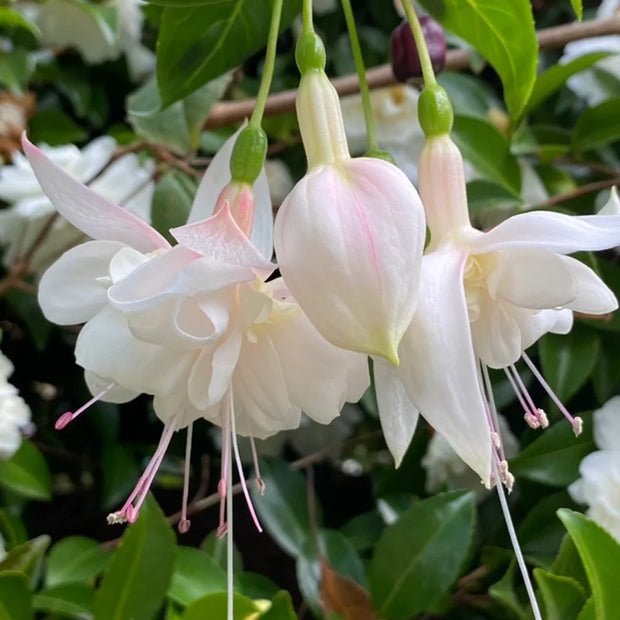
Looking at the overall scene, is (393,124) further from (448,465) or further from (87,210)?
(87,210)

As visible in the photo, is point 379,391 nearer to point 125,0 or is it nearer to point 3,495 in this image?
point 3,495

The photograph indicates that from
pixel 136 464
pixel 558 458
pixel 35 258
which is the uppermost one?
pixel 35 258

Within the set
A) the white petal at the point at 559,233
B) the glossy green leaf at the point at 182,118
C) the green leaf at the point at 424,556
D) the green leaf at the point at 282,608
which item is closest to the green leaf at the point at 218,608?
the green leaf at the point at 282,608

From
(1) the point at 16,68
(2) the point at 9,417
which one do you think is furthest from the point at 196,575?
(1) the point at 16,68

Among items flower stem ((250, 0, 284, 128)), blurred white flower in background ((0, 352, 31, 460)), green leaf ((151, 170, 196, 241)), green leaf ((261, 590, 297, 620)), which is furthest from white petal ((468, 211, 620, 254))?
blurred white flower in background ((0, 352, 31, 460))

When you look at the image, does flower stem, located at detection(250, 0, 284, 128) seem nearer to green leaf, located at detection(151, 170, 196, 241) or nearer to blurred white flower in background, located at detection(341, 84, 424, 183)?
green leaf, located at detection(151, 170, 196, 241)

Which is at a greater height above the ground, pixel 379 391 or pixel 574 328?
pixel 379 391

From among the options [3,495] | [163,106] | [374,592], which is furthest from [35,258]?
[374,592]

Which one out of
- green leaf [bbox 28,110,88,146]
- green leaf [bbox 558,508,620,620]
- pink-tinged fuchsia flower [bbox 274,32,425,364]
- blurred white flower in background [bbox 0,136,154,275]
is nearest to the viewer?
pink-tinged fuchsia flower [bbox 274,32,425,364]
